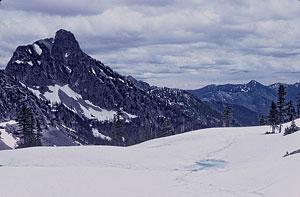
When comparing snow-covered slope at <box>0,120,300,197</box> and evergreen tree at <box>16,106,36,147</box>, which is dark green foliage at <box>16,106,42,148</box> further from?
snow-covered slope at <box>0,120,300,197</box>

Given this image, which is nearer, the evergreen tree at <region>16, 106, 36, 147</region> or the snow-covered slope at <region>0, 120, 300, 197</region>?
the snow-covered slope at <region>0, 120, 300, 197</region>

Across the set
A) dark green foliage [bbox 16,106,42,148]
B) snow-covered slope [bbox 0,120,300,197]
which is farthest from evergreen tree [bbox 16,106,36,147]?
snow-covered slope [bbox 0,120,300,197]

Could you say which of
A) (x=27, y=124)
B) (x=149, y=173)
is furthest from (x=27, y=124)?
(x=149, y=173)

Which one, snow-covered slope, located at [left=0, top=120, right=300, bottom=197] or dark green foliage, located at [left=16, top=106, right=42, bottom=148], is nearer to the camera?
snow-covered slope, located at [left=0, top=120, right=300, bottom=197]

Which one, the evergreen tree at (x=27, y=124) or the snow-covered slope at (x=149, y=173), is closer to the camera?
the snow-covered slope at (x=149, y=173)

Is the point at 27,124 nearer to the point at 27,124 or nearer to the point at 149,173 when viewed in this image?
the point at 27,124

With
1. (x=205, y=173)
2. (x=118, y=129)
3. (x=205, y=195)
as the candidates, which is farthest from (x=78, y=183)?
(x=118, y=129)

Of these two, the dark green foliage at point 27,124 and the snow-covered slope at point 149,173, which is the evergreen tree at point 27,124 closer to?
the dark green foliage at point 27,124

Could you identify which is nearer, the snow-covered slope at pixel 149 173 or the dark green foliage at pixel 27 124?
the snow-covered slope at pixel 149 173

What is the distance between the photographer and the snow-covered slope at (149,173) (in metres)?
22.2

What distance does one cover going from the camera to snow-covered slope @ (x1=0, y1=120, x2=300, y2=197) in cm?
2222

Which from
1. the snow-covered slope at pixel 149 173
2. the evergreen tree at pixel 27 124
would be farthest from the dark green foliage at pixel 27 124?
the snow-covered slope at pixel 149 173

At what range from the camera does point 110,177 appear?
90.5ft

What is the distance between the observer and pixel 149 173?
1234 inches
